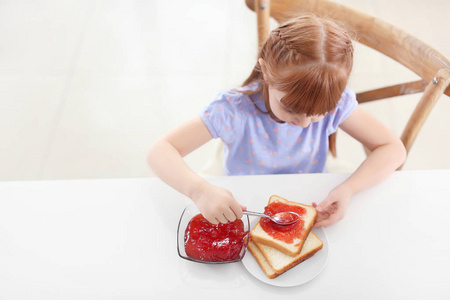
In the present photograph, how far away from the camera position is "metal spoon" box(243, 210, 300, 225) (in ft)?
2.27

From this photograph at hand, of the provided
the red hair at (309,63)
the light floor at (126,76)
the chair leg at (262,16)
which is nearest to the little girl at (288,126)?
the red hair at (309,63)

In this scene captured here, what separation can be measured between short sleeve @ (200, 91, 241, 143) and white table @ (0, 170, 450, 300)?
15 centimetres

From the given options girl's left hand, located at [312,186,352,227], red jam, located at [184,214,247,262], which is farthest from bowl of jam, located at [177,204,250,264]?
girl's left hand, located at [312,186,352,227]

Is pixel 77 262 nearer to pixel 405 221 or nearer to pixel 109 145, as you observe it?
pixel 405 221

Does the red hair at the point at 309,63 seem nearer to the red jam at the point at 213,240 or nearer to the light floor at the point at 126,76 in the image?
the red jam at the point at 213,240

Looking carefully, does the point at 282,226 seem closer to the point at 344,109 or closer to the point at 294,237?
the point at 294,237

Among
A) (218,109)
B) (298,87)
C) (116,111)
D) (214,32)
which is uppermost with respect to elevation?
(298,87)

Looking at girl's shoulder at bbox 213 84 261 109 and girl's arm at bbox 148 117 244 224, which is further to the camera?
girl's shoulder at bbox 213 84 261 109

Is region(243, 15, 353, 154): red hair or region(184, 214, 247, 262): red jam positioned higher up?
region(243, 15, 353, 154): red hair

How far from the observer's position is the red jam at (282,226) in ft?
2.22

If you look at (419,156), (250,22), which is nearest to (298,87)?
(419,156)

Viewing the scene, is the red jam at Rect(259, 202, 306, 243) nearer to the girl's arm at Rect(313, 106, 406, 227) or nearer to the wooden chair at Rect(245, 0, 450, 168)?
the girl's arm at Rect(313, 106, 406, 227)

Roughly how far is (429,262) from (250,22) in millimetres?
1798

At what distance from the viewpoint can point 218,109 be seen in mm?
872
